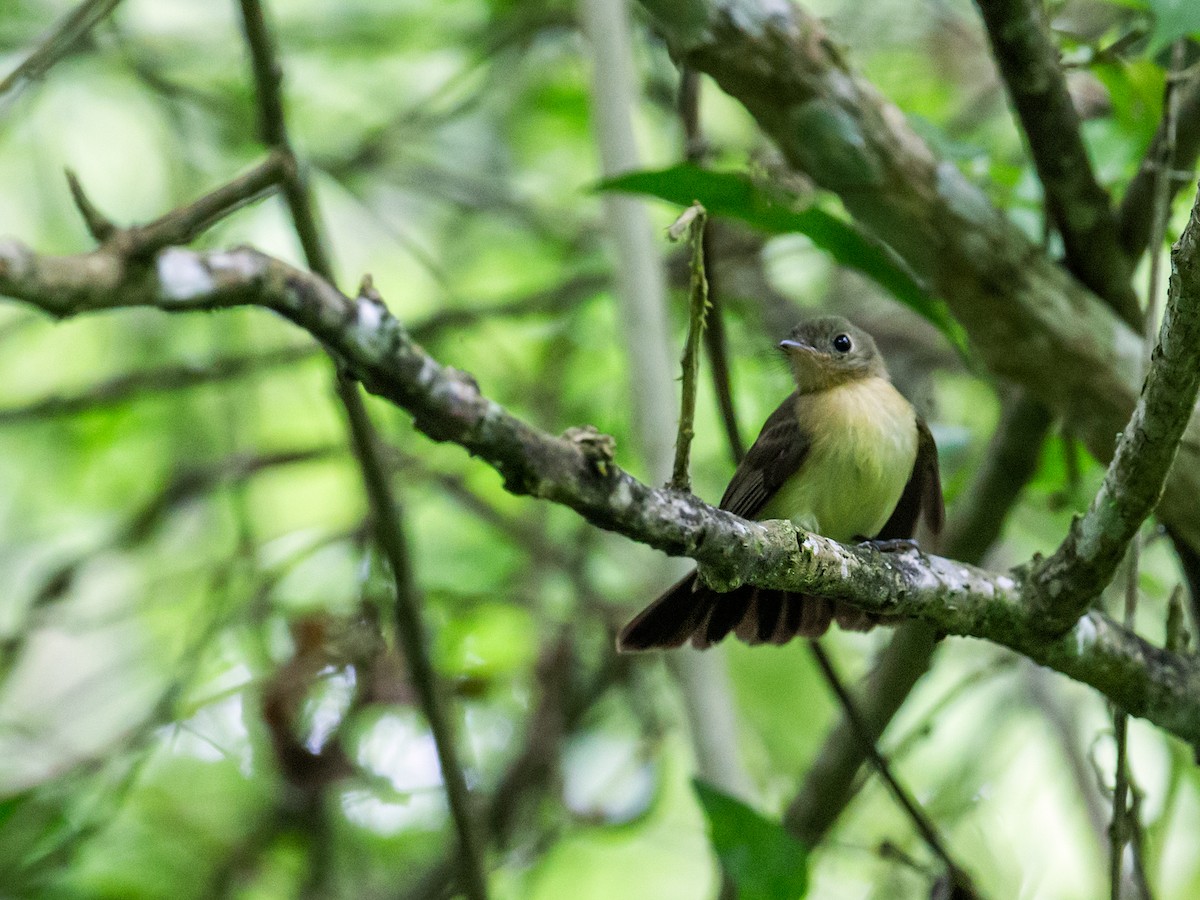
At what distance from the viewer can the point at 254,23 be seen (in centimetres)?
302

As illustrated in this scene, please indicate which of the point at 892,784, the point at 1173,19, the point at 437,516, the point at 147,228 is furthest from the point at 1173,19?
the point at 437,516

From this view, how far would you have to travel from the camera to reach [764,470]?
3693mm

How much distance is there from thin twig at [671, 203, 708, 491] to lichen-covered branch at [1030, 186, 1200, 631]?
898mm

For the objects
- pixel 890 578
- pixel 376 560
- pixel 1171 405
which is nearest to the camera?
pixel 1171 405

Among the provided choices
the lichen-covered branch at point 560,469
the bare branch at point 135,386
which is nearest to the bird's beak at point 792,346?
the lichen-covered branch at point 560,469

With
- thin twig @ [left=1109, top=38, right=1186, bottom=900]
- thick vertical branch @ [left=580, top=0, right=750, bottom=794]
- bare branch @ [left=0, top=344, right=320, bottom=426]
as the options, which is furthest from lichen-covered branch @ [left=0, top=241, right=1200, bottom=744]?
bare branch @ [left=0, top=344, right=320, bottom=426]

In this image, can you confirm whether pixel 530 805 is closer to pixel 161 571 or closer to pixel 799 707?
pixel 799 707

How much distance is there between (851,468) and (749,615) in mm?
672

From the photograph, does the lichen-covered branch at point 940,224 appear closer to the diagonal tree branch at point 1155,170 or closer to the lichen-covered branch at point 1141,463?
the diagonal tree branch at point 1155,170

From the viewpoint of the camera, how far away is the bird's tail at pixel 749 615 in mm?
3174

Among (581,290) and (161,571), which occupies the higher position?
(581,290)

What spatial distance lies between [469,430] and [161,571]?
5.29 metres

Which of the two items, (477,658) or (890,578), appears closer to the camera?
(890,578)

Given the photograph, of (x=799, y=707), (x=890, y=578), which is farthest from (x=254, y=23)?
(x=799, y=707)
